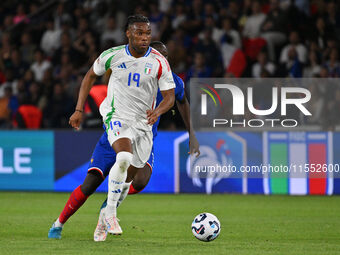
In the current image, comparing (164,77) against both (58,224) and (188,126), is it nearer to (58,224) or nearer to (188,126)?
(188,126)

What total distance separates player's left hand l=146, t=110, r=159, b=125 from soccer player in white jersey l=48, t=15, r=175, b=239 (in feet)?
0.11

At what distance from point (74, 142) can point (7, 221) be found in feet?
14.9

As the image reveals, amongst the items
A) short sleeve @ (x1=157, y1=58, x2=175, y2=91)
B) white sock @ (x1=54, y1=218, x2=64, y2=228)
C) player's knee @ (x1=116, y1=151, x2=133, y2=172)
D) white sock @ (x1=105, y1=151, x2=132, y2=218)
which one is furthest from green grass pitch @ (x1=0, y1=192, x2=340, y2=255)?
short sleeve @ (x1=157, y1=58, x2=175, y2=91)

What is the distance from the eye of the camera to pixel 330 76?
1474cm

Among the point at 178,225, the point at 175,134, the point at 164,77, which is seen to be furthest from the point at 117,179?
the point at 175,134

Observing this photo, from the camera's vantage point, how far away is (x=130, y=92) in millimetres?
7906

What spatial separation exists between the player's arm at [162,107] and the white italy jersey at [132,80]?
61 millimetres

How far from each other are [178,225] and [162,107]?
240 centimetres

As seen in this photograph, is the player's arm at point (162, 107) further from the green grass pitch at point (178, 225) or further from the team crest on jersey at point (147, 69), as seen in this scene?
the green grass pitch at point (178, 225)

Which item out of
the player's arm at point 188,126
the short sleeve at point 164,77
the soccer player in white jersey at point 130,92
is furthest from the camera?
the player's arm at point 188,126

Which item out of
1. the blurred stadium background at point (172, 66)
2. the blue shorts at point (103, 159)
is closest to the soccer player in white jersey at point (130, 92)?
the blue shorts at point (103, 159)

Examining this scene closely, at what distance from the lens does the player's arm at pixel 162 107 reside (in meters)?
7.67

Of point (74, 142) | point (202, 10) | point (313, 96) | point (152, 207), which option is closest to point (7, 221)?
point (152, 207)

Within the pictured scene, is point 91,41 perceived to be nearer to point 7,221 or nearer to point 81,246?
point 7,221
